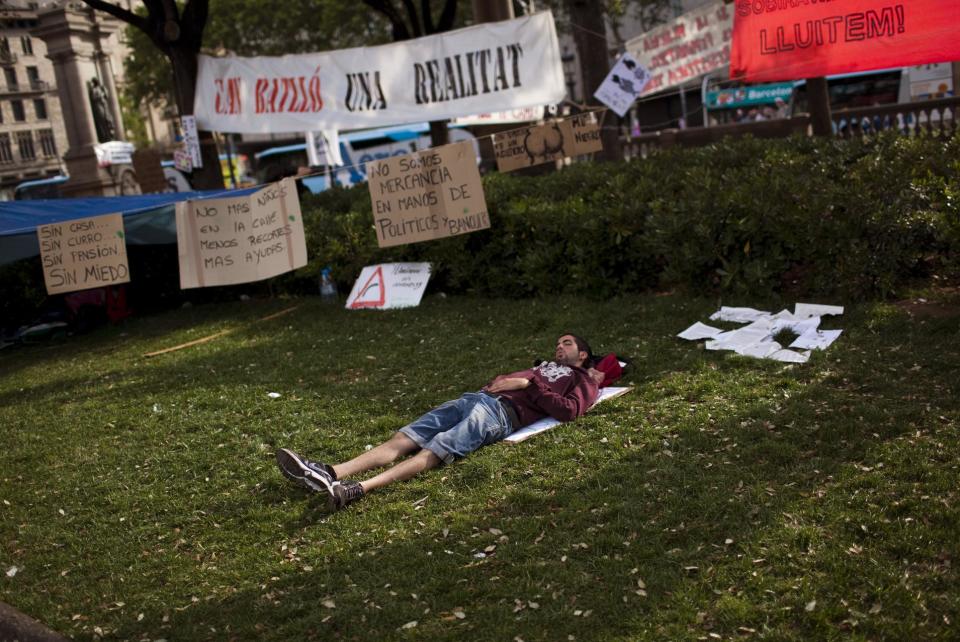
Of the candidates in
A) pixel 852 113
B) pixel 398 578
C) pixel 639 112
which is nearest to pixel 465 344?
pixel 398 578

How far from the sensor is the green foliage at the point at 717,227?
7527 mm

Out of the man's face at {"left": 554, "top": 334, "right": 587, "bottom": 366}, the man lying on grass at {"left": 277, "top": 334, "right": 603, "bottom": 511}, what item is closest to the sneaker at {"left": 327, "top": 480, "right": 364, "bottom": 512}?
the man lying on grass at {"left": 277, "top": 334, "right": 603, "bottom": 511}

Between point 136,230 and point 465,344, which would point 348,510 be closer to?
point 465,344

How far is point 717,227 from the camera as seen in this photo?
27.7ft

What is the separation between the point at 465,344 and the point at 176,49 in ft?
25.7

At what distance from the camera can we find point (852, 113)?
15117mm

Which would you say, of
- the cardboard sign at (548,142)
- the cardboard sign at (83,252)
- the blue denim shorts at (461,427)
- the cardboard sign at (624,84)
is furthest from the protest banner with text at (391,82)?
the blue denim shorts at (461,427)

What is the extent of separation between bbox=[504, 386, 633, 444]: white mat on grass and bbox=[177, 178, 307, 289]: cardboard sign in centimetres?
354

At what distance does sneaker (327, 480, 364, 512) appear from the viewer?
5.10 meters

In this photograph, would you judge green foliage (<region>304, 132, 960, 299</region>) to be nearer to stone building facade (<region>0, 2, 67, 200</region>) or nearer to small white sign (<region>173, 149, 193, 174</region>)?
small white sign (<region>173, 149, 193, 174</region>)

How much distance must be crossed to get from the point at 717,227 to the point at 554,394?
3190 millimetres

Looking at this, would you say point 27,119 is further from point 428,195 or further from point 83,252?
point 428,195

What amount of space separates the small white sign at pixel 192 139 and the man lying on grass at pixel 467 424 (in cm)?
761

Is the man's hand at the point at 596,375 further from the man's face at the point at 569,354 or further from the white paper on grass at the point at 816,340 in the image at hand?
the white paper on grass at the point at 816,340
